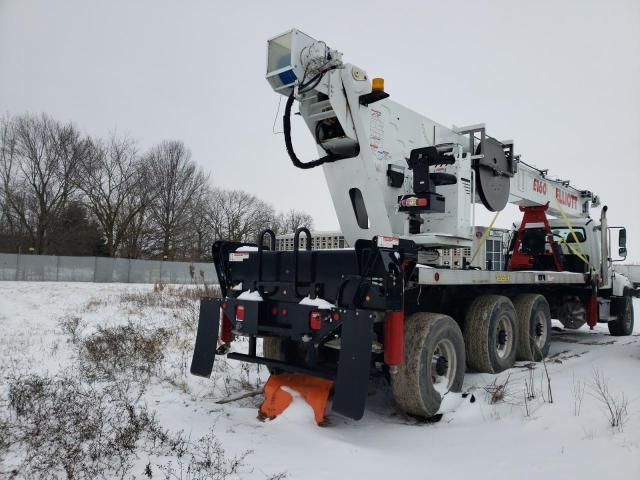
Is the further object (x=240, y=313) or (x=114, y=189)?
(x=114, y=189)

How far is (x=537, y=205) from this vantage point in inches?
340

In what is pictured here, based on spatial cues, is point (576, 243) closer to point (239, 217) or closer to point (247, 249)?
point (247, 249)

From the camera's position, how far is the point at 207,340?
525 centimetres

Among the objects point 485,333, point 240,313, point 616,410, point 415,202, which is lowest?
point 616,410

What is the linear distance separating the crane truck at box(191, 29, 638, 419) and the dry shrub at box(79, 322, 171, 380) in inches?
43.0

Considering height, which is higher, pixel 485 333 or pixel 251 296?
pixel 251 296

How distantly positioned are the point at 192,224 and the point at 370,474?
4548 cm

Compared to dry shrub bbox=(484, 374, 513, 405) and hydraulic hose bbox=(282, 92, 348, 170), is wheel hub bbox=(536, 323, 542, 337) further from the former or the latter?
hydraulic hose bbox=(282, 92, 348, 170)

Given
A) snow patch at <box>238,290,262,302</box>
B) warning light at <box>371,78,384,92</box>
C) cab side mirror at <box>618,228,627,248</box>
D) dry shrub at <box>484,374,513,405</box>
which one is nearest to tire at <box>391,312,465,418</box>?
dry shrub at <box>484,374,513,405</box>

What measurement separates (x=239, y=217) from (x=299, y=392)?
5227 centimetres

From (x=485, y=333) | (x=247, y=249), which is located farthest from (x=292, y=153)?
(x=485, y=333)

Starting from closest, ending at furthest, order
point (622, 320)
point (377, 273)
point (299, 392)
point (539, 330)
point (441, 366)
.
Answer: point (377, 273) < point (299, 392) < point (441, 366) < point (539, 330) < point (622, 320)

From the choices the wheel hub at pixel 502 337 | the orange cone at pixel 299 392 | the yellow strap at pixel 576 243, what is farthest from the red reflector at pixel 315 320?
the yellow strap at pixel 576 243

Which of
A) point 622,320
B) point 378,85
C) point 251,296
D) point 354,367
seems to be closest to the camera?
point 354,367
